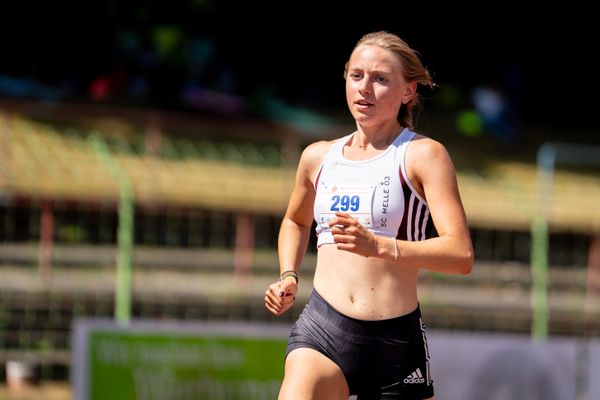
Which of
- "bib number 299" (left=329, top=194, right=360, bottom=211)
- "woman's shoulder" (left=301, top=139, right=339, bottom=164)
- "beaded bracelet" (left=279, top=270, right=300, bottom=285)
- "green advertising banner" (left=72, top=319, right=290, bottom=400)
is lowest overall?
"green advertising banner" (left=72, top=319, right=290, bottom=400)

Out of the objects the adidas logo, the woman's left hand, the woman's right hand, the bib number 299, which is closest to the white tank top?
the bib number 299

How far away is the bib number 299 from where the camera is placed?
4.28m

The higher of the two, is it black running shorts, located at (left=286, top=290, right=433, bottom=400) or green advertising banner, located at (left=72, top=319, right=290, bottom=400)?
black running shorts, located at (left=286, top=290, right=433, bottom=400)

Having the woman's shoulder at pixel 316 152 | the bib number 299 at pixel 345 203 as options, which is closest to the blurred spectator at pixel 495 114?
the woman's shoulder at pixel 316 152

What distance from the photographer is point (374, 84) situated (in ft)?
14.1

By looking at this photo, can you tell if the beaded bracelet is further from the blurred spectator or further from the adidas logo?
the blurred spectator

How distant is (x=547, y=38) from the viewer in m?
25.6

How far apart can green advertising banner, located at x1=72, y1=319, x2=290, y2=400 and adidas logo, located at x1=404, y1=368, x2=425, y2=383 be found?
4.62m

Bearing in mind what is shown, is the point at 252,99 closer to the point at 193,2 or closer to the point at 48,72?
the point at 193,2

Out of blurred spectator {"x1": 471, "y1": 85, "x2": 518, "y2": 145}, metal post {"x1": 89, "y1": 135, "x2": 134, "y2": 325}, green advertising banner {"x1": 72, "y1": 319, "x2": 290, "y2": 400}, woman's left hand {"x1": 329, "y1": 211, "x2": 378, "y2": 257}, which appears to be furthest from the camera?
blurred spectator {"x1": 471, "y1": 85, "x2": 518, "y2": 145}

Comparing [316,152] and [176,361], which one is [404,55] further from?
[176,361]

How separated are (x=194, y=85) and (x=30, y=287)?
36.3 feet

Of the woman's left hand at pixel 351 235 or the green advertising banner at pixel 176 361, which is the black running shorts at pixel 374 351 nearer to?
the woman's left hand at pixel 351 235

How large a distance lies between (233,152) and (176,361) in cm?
850
